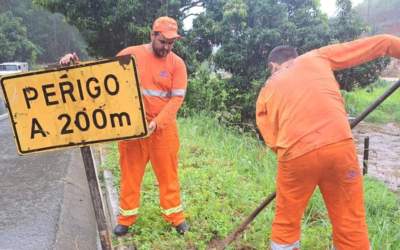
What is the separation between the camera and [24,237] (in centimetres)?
448

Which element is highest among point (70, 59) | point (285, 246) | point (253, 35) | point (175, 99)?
point (70, 59)

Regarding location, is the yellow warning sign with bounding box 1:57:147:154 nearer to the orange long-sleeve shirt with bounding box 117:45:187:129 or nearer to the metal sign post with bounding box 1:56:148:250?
the metal sign post with bounding box 1:56:148:250

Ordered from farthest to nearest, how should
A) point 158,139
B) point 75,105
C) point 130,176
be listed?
point 130,176
point 158,139
point 75,105

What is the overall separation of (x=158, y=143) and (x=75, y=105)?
5.10 ft

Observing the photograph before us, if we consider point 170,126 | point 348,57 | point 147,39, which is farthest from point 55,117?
point 147,39

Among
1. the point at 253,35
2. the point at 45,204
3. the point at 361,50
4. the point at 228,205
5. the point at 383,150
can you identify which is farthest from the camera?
the point at 383,150

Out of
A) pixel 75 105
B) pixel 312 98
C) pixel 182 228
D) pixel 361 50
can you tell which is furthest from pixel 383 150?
pixel 75 105

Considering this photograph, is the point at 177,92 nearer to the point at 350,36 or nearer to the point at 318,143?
the point at 318,143

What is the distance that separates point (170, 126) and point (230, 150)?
3.74m

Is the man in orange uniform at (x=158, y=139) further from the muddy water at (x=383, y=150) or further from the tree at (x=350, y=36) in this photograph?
the tree at (x=350, y=36)

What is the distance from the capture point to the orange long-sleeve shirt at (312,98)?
3227mm

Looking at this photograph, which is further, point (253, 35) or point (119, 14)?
point (119, 14)

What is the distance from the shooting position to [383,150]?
1502 centimetres

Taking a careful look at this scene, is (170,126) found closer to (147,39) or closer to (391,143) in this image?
(147,39)
